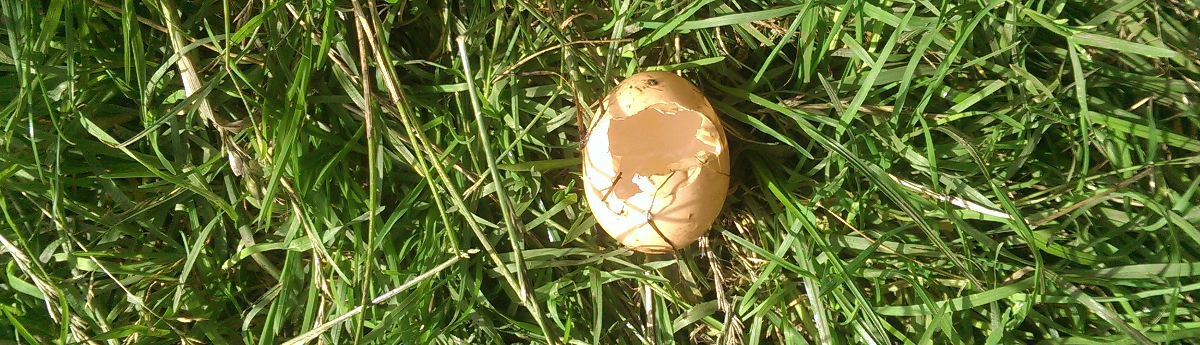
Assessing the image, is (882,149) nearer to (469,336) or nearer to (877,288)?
(877,288)

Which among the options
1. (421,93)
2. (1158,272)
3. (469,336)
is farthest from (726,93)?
(1158,272)

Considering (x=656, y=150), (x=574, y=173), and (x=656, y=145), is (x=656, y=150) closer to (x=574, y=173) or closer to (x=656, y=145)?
(x=656, y=145)

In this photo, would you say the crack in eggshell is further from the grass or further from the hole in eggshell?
the grass

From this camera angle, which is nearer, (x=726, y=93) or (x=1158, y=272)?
(x=1158, y=272)

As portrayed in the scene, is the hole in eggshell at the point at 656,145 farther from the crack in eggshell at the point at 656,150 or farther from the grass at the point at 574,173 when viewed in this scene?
the grass at the point at 574,173

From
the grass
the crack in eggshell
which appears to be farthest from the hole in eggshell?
the grass
